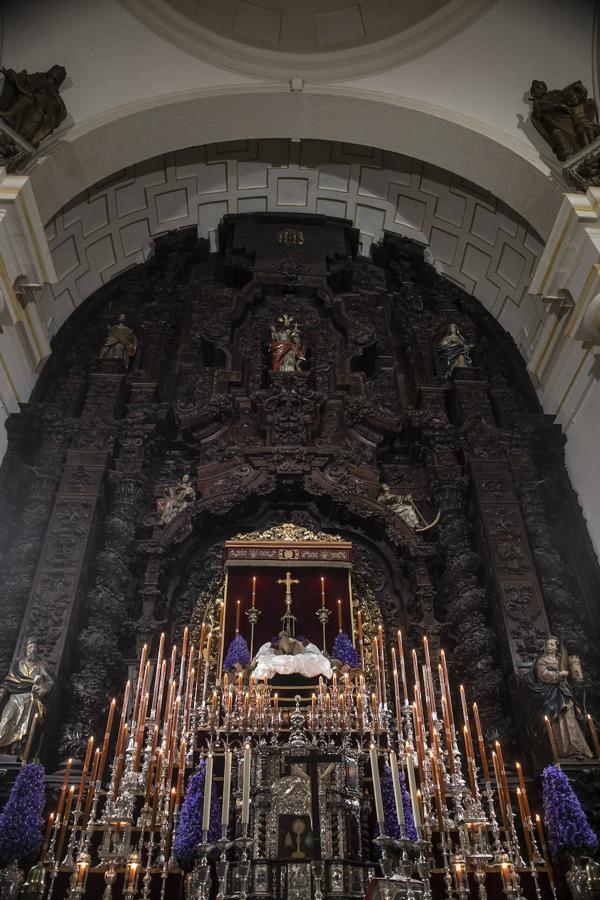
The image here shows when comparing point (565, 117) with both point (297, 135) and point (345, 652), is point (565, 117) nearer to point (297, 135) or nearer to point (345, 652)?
point (297, 135)

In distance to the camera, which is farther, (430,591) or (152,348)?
(152,348)

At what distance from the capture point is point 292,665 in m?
8.31

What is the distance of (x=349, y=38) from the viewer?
1148 cm

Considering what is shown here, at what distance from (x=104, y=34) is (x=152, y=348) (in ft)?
15.7

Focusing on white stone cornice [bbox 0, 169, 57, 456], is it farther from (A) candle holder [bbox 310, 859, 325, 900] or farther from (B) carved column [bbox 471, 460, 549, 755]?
(A) candle holder [bbox 310, 859, 325, 900]

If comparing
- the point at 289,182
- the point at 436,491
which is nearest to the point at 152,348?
the point at 289,182

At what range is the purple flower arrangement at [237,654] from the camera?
8.54m

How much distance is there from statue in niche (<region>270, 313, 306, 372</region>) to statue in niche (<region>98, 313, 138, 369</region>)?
2.41 metres

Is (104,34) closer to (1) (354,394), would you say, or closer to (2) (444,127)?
(2) (444,127)

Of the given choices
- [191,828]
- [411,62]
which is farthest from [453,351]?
[191,828]

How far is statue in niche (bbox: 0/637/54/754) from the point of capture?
7.04 m

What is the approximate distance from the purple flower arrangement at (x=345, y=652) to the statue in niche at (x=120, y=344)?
223 inches

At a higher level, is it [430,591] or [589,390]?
[589,390]

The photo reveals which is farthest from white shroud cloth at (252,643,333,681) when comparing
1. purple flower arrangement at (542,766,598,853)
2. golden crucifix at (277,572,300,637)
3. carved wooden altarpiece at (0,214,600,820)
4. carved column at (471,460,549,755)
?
purple flower arrangement at (542,766,598,853)
